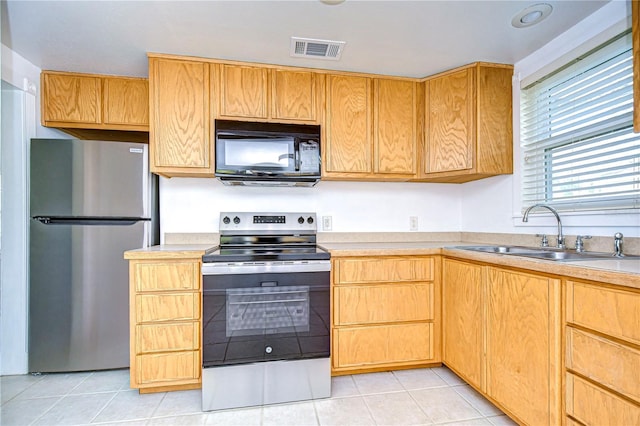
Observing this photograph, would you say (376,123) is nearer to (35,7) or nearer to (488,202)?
(488,202)

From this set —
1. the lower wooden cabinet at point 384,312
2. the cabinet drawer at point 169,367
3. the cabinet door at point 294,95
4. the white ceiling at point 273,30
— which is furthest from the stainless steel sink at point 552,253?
the cabinet drawer at point 169,367

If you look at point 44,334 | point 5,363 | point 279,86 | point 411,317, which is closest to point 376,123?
point 279,86

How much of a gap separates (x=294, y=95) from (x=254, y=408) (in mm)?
2056

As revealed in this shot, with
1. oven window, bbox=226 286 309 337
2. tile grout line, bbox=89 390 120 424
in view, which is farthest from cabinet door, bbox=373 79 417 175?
tile grout line, bbox=89 390 120 424

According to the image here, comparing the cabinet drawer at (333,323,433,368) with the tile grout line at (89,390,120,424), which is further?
the cabinet drawer at (333,323,433,368)

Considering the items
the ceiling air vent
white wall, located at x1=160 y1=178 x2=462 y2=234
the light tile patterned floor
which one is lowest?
the light tile patterned floor

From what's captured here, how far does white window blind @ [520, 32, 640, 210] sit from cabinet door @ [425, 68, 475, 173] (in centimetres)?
38

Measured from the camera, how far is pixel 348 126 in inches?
91.0

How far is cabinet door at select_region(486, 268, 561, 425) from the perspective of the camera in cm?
129

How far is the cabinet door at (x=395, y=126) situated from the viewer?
2354mm

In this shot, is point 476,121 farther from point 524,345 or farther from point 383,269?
point 524,345

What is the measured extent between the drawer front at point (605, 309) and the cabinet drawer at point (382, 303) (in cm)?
93

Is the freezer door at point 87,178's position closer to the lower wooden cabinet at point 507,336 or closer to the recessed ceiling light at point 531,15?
the lower wooden cabinet at point 507,336

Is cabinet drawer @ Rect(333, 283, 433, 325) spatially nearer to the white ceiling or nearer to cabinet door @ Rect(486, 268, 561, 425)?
cabinet door @ Rect(486, 268, 561, 425)
